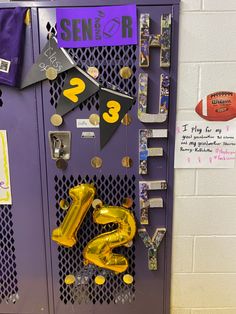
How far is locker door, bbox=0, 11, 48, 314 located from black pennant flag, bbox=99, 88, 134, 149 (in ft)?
0.80

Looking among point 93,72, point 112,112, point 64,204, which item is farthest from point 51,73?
point 64,204

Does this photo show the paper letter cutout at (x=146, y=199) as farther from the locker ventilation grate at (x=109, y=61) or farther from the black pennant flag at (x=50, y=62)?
the black pennant flag at (x=50, y=62)

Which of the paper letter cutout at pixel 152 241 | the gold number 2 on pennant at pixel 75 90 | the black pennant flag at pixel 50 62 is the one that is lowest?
the paper letter cutout at pixel 152 241

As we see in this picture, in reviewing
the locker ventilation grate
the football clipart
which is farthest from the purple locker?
the football clipart

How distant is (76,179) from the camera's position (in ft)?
3.94

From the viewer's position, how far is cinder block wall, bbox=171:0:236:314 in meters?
1.10

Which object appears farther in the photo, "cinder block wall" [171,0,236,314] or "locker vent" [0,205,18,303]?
"locker vent" [0,205,18,303]

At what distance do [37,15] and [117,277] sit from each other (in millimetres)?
1005

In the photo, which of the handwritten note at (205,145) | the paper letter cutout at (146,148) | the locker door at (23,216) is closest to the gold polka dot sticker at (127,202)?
the paper letter cutout at (146,148)

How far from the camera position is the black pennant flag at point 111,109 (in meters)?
1.12

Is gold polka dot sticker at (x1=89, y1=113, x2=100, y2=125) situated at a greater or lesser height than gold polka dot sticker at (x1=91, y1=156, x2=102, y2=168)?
greater

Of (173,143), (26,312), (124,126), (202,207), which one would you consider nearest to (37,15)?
(124,126)

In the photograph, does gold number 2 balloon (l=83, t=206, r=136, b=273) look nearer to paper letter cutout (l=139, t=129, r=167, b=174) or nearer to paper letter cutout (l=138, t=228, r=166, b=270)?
paper letter cutout (l=138, t=228, r=166, b=270)

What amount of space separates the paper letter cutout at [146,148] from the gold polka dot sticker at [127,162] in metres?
0.04
